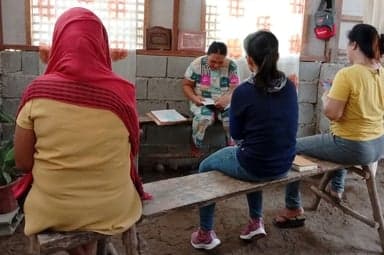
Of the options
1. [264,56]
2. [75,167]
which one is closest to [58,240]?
[75,167]

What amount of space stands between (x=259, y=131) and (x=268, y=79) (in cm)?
24

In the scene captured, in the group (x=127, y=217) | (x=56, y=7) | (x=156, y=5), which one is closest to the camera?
(x=127, y=217)

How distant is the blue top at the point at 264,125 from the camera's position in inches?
77.2

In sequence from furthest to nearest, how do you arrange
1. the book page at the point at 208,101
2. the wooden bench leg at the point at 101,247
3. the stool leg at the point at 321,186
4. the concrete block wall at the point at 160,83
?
the concrete block wall at the point at 160,83 < the book page at the point at 208,101 < the stool leg at the point at 321,186 < the wooden bench leg at the point at 101,247

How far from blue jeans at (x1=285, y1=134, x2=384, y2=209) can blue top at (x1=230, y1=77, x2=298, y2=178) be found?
44 centimetres

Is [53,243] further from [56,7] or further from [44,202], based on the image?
[56,7]

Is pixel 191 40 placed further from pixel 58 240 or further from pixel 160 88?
pixel 58 240

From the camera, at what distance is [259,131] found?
6.56 feet

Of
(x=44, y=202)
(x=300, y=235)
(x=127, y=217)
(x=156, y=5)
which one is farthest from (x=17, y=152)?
(x=156, y=5)

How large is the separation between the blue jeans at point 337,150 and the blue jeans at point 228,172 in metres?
0.31

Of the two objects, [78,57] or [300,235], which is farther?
[300,235]

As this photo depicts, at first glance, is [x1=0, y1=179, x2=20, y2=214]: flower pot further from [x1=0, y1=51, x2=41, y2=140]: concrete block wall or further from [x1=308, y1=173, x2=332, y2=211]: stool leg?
[x1=308, y1=173, x2=332, y2=211]: stool leg

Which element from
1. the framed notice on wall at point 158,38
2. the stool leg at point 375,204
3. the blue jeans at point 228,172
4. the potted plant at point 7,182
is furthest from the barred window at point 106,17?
the stool leg at point 375,204

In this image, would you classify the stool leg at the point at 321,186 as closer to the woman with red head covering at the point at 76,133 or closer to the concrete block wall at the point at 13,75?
the woman with red head covering at the point at 76,133
